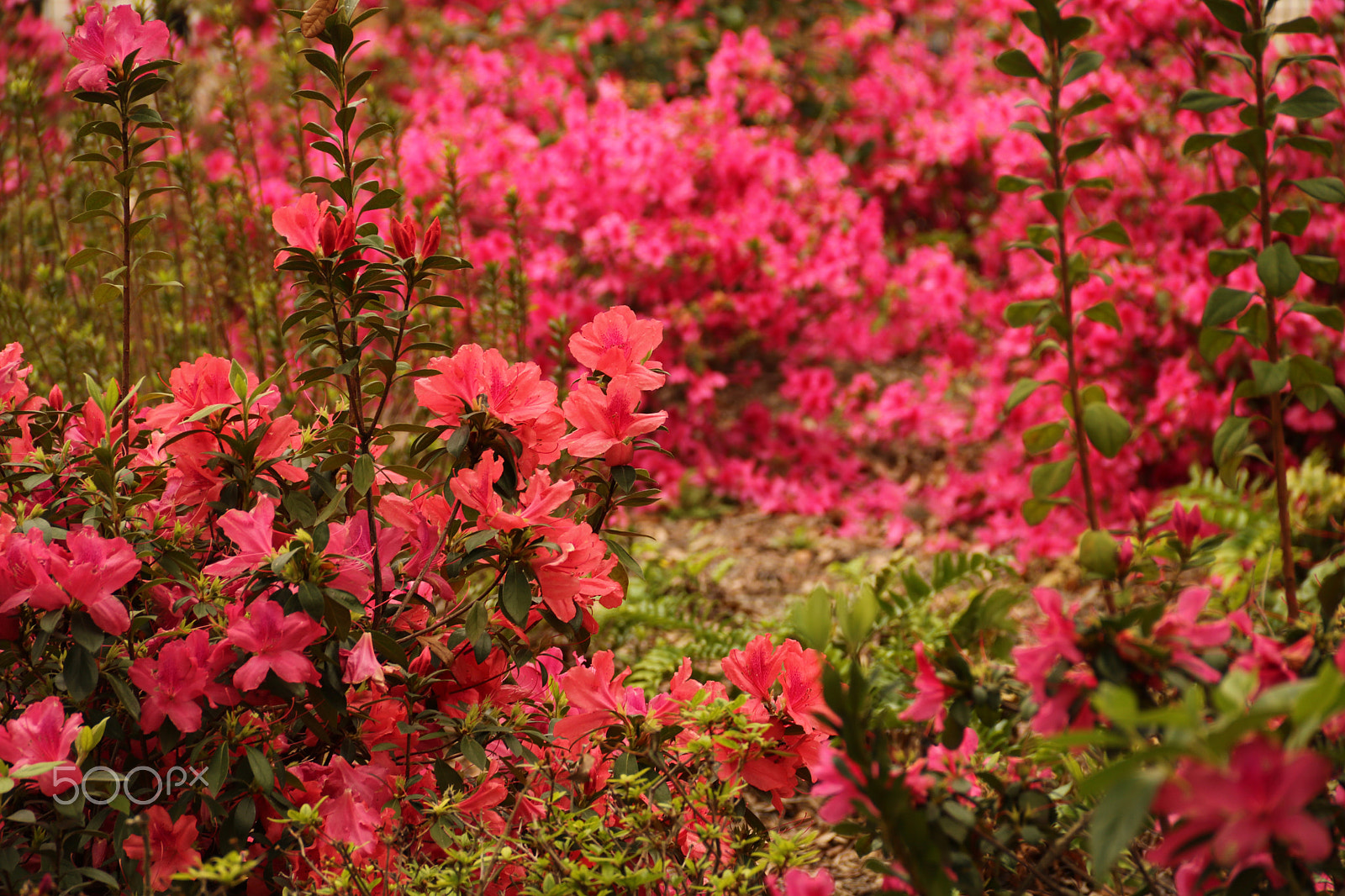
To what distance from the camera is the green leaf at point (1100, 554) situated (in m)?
1.18

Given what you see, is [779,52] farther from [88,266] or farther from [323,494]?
[323,494]

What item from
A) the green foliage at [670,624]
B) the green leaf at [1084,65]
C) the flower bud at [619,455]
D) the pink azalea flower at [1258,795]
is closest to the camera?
the pink azalea flower at [1258,795]

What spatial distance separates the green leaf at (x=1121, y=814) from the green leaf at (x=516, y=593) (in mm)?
679

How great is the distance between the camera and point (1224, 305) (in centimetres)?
143

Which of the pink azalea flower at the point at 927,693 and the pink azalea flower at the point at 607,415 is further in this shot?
the pink azalea flower at the point at 607,415

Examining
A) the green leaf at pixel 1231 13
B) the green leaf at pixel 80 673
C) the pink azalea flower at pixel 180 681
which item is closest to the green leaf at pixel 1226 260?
the green leaf at pixel 1231 13

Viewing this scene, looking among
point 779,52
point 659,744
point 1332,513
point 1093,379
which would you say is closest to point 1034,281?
point 1093,379

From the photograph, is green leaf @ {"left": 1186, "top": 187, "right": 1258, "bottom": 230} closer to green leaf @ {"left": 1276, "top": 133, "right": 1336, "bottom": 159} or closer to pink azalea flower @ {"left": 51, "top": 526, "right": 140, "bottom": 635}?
green leaf @ {"left": 1276, "top": 133, "right": 1336, "bottom": 159}

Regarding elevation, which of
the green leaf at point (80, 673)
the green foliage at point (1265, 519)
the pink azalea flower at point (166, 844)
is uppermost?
the green leaf at point (80, 673)

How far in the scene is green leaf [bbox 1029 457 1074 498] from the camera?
161cm

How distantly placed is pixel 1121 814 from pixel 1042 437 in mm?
1069

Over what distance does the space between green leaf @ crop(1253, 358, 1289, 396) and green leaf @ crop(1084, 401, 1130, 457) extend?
7.4 inches

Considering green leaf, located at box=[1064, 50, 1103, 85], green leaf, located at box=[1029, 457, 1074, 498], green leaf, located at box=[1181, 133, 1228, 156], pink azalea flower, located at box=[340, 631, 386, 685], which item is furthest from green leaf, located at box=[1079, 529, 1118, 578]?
pink azalea flower, located at box=[340, 631, 386, 685]

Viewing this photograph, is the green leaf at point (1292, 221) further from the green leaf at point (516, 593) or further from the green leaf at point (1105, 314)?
the green leaf at point (516, 593)
